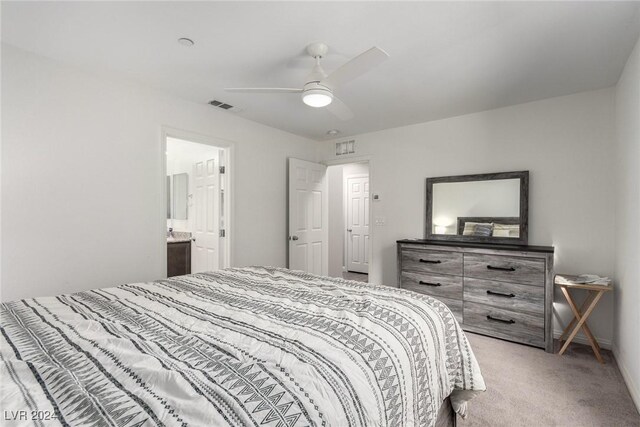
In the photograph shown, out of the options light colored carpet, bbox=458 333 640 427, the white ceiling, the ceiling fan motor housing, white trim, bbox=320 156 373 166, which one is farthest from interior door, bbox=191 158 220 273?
light colored carpet, bbox=458 333 640 427

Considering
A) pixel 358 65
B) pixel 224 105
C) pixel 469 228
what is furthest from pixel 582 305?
pixel 224 105

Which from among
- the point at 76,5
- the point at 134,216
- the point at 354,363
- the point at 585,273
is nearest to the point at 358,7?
the point at 76,5

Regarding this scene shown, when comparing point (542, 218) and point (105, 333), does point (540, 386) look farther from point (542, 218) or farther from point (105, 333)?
point (105, 333)

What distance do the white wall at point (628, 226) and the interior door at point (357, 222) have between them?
409 centimetres

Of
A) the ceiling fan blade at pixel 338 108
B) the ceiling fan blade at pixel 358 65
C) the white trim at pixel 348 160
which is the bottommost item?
the white trim at pixel 348 160

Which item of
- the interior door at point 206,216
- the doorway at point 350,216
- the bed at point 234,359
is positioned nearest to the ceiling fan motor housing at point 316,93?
the bed at point 234,359

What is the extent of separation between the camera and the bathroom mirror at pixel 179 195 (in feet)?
15.3

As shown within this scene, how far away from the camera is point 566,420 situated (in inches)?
70.2

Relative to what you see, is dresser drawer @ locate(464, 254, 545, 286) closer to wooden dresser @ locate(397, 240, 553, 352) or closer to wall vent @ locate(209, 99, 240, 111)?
wooden dresser @ locate(397, 240, 553, 352)

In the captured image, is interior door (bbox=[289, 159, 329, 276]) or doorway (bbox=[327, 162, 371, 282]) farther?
doorway (bbox=[327, 162, 371, 282])

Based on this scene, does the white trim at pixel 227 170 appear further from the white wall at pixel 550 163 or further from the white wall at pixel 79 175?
the white wall at pixel 550 163

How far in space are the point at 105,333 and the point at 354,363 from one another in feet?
3.05

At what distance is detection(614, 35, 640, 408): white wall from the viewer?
6.46 feet

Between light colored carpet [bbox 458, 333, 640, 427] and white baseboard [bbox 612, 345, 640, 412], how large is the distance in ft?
0.12
